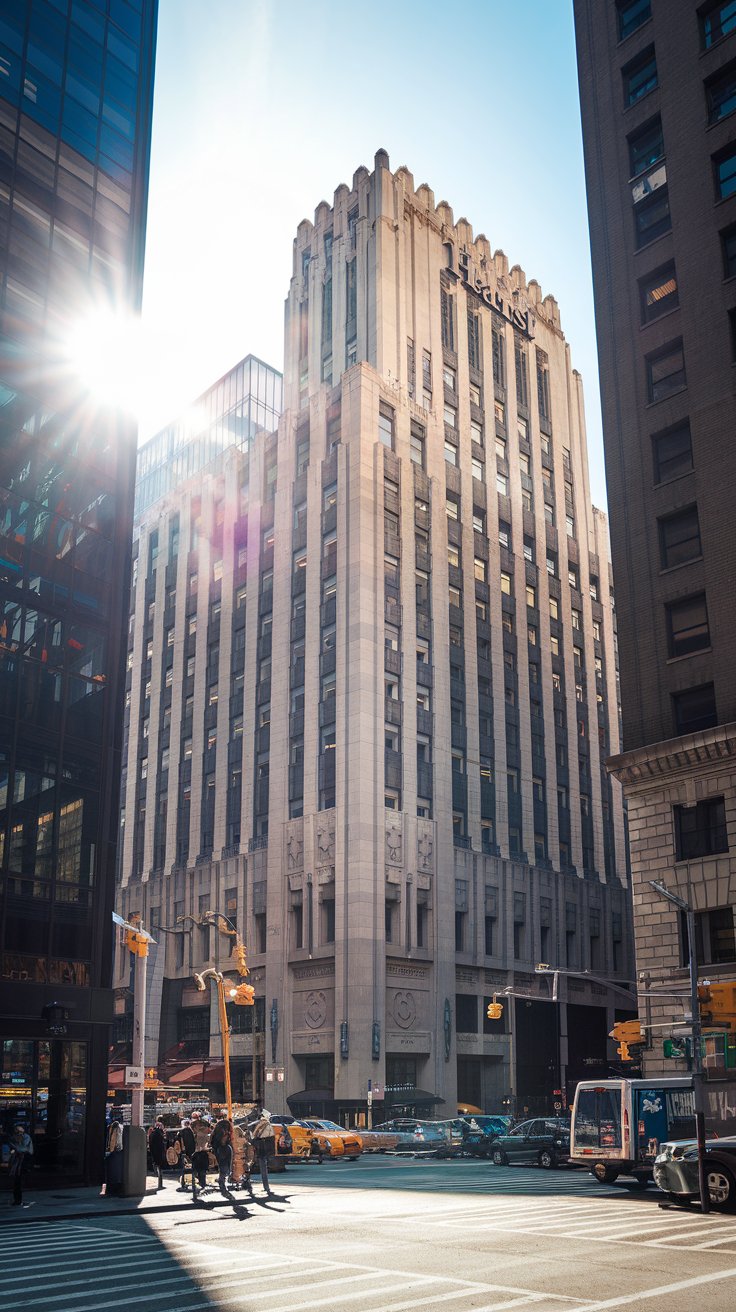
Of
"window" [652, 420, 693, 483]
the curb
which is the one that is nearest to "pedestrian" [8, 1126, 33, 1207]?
the curb

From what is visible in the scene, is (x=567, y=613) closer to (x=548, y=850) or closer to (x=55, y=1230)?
(x=548, y=850)

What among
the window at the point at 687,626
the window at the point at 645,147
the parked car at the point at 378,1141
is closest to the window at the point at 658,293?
the window at the point at 645,147

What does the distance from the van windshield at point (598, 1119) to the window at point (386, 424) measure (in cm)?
5126

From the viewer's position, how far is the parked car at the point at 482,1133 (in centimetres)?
4872

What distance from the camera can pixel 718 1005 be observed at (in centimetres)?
2589

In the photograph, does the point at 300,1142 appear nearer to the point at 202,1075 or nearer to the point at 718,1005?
the point at 718,1005

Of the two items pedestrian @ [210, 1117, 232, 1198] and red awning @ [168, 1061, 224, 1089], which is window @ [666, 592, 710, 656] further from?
red awning @ [168, 1061, 224, 1089]

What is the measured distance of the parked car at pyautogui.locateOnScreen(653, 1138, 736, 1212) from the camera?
2219 cm

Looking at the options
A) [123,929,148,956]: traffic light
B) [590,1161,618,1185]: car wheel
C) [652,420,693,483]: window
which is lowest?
[590,1161,618,1185]: car wheel

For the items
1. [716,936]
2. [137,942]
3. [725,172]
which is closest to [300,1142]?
[716,936]

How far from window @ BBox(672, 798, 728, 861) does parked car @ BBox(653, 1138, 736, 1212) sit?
1458 centimetres

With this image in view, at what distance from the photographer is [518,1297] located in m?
12.6

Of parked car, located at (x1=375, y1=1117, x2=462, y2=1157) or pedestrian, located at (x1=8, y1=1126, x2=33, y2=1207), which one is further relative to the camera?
parked car, located at (x1=375, y1=1117, x2=462, y2=1157)

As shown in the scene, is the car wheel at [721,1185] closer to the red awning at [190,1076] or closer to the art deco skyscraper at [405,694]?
the art deco skyscraper at [405,694]
